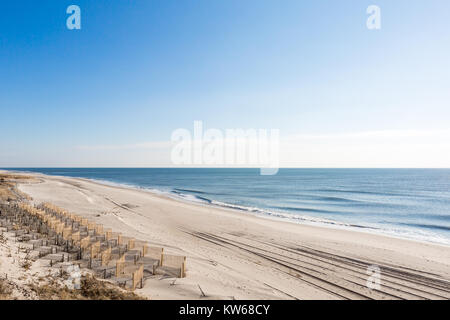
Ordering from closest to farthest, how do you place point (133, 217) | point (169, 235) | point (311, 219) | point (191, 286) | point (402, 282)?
point (191, 286) → point (402, 282) → point (169, 235) → point (133, 217) → point (311, 219)

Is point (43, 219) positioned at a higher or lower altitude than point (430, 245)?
higher

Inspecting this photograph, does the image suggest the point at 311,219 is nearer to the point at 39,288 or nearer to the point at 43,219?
the point at 43,219

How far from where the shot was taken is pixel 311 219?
98.2ft

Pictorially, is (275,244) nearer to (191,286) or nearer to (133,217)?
(191,286)

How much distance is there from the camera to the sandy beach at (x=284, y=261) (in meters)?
9.59

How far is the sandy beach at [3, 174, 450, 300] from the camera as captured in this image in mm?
9586

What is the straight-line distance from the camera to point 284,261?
45.1 feet

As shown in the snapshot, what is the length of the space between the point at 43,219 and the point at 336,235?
21.0 meters

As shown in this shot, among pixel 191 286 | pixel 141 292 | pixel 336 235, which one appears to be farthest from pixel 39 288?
pixel 336 235

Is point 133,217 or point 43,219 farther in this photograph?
point 133,217

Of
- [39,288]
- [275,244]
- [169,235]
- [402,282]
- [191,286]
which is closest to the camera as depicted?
[39,288]
